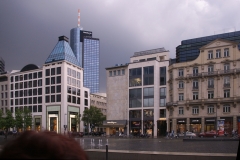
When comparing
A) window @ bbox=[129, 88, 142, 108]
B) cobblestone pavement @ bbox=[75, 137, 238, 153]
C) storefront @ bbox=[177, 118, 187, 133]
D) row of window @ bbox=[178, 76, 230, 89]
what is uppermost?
row of window @ bbox=[178, 76, 230, 89]

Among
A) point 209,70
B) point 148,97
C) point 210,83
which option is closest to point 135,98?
point 148,97

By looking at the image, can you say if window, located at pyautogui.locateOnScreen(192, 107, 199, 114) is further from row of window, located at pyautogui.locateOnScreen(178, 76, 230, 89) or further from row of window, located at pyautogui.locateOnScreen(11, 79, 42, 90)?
row of window, located at pyautogui.locateOnScreen(11, 79, 42, 90)

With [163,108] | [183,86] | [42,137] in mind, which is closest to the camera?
[42,137]

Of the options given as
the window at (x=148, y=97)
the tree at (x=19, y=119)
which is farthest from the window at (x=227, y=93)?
the tree at (x=19, y=119)

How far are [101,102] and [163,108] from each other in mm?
53315

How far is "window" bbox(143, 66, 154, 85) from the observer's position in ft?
228

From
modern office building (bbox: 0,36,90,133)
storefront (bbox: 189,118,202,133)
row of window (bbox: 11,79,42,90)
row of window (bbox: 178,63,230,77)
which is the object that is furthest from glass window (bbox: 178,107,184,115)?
row of window (bbox: 11,79,42,90)

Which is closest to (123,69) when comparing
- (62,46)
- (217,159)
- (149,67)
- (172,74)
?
(149,67)

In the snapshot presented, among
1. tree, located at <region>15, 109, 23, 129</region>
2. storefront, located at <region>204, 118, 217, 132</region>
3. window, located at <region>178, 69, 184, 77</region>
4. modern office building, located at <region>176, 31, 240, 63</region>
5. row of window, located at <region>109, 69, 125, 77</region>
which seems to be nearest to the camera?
storefront, located at <region>204, 118, 217, 132</region>

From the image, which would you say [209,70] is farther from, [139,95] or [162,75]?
[139,95]

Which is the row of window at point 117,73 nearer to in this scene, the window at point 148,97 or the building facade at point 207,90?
the window at point 148,97

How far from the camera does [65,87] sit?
83.7m

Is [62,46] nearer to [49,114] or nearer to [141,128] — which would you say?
[49,114]

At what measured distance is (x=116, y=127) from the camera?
74.1 meters
